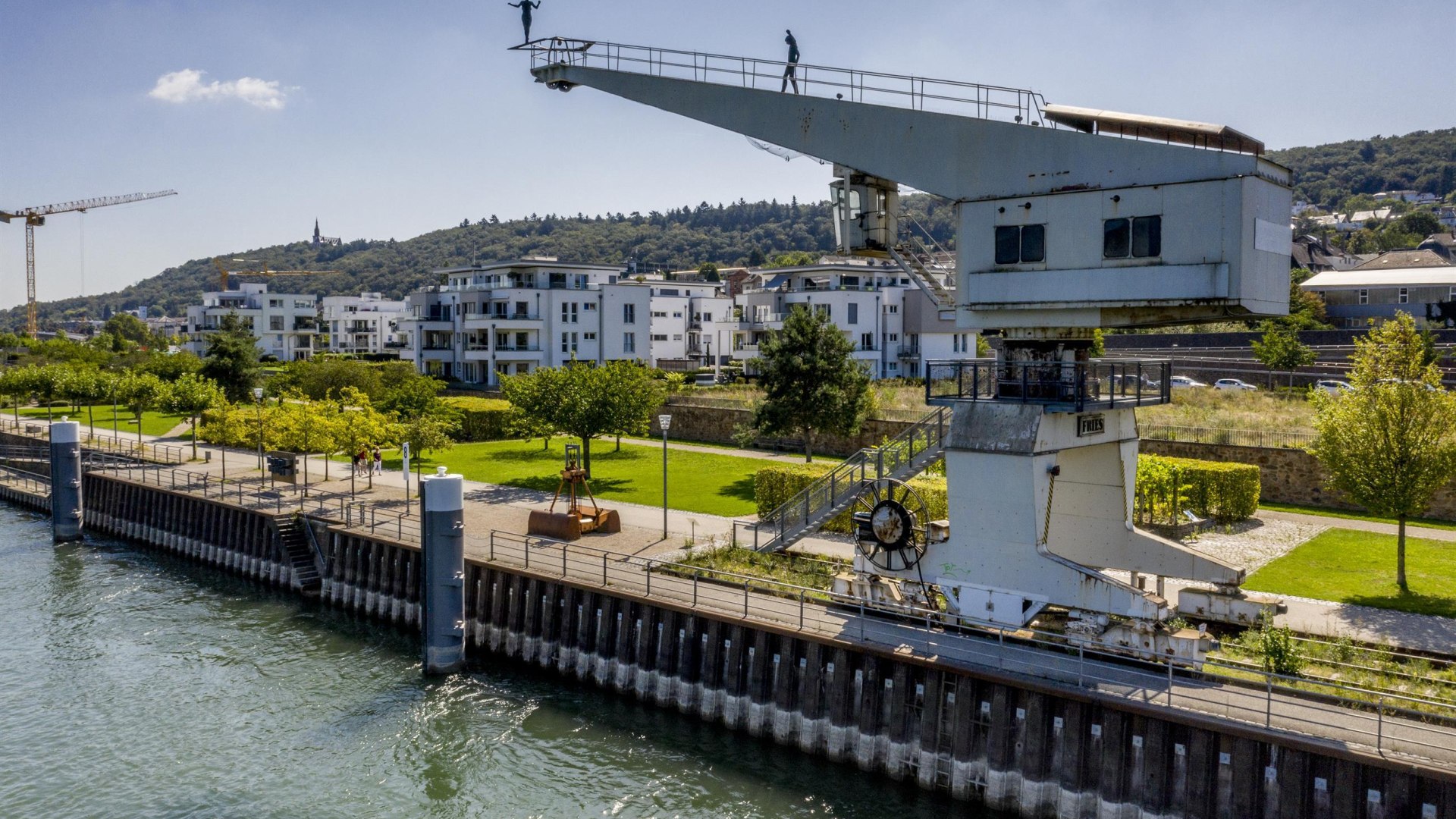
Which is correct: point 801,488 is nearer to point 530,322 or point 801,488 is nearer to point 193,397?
point 193,397

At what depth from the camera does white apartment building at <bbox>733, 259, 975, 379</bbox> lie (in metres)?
80.6

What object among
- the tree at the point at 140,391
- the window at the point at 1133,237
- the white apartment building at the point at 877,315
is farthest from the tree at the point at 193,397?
the window at the point at 1133,237

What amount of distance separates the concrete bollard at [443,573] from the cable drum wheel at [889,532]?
1008 cm

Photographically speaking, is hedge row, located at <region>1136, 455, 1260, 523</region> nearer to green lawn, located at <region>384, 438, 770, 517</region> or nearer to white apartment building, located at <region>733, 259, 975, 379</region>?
green lawn, located at <region>384, 438, 770, 517</region>

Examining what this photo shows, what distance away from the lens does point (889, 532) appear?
2225cm

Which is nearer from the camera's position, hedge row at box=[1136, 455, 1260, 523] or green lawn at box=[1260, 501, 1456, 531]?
hedge row at box=[1136, 455, 1260, 523]

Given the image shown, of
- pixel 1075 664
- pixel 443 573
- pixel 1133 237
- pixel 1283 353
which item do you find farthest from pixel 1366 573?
pixel 1283 353

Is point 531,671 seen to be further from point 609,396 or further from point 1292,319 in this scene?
point 1292,319

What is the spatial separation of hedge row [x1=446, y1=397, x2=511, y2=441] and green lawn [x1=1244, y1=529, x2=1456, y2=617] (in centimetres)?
4249

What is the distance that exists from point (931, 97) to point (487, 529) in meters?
19.8

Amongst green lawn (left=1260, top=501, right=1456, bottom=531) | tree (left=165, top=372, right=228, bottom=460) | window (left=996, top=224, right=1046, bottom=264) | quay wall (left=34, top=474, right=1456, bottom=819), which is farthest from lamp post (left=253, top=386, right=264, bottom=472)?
green lawn (left=1260, top=501, right=1456, bottom=531)

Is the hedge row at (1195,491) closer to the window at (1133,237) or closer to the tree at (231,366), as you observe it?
the window at (1133,237)

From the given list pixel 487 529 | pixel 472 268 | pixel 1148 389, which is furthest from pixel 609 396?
pixel 472 268

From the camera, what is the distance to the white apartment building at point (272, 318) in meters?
132
